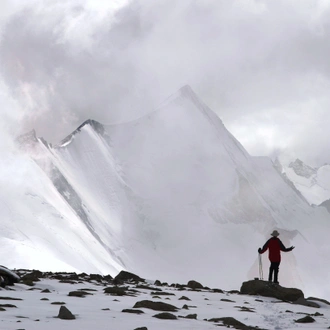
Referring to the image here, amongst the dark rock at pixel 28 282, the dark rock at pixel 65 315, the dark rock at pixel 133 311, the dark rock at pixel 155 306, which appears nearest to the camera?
the dark rock at pixel 65 315

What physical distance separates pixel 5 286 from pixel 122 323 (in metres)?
8.35

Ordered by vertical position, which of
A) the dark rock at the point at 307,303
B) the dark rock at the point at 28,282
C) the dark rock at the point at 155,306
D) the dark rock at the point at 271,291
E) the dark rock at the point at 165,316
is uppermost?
the dark rock at the point at 271,291

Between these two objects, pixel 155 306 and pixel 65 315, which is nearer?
pixel 65 315

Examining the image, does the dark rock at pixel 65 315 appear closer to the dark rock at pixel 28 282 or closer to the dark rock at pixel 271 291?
the dark rock at pixel 28 282

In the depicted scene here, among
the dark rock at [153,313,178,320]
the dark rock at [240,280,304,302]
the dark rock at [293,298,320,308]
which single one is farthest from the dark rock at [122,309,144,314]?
the dark rock at [240,280,304,302]

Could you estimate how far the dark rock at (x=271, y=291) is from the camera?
26797 millimetres

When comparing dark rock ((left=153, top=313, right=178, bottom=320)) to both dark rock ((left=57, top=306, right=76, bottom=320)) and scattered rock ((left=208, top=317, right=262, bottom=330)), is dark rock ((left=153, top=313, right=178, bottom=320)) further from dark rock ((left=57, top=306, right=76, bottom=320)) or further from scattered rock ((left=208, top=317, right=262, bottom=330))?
dark rock ((left=57, top=306, right=76, bottom=320))

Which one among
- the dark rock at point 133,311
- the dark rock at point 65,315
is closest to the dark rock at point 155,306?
the dark rock at point 133,311

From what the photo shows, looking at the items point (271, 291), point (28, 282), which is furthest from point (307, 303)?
point (28, 282)

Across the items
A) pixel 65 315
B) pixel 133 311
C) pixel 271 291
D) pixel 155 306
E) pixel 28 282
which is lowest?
pixel 65 315

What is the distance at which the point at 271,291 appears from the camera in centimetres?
2753

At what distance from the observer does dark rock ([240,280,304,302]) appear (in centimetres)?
2680

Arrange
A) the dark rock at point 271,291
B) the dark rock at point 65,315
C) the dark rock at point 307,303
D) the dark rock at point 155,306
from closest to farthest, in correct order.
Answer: the dark rock at point 65,315 < the dark rock at point 155,306 < the dark rock at point 307,303 < the dark rock at point 271,291

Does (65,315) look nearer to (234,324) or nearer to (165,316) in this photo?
(165,316)
